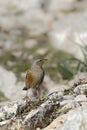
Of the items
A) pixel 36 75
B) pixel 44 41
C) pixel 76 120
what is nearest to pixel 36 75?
pixel 36 75

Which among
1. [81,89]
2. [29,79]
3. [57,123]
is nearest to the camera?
→ [57,123]

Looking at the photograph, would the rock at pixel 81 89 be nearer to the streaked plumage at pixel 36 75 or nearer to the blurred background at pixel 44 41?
the streaked plumage at pixel 36 75

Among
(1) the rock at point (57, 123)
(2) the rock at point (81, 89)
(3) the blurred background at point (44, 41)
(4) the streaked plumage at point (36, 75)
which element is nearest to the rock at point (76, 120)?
(1) the rock at point (57, 123)

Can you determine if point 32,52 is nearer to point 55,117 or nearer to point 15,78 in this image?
point 15,78

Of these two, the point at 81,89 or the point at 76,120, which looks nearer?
the point at 76,120

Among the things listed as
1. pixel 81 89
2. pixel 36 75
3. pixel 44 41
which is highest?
pixel 36 75

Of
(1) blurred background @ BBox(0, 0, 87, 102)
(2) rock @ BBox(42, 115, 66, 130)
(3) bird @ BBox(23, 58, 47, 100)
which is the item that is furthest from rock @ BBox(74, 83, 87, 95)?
(1) blurred background @ BBox(0, 0, 87, 102)

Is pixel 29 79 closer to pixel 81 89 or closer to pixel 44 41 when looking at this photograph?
pixel 81 89

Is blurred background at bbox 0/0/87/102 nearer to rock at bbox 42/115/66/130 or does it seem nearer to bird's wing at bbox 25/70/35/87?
bird's wing at bbox 25/70/35/87
